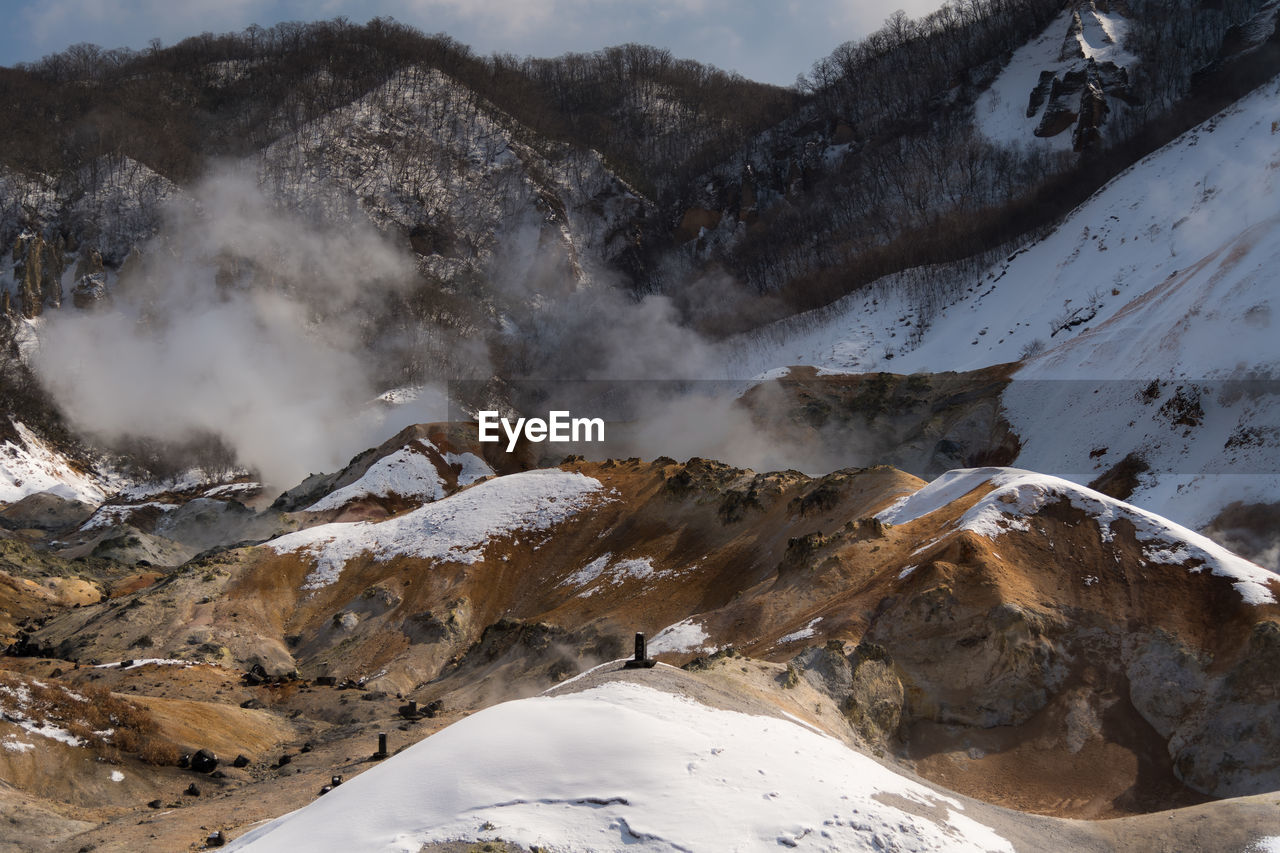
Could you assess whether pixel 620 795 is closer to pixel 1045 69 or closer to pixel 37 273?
pixel 37 273

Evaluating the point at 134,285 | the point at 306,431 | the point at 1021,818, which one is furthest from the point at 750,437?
the point at 134,285

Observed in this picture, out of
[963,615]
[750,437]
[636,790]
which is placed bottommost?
[636,790]

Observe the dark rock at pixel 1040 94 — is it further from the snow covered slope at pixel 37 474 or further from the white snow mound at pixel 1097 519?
the snow covered slope at pixel 37 474

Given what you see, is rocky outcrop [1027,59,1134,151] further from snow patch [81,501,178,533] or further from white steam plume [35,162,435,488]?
snow patch [81,501,178,533]

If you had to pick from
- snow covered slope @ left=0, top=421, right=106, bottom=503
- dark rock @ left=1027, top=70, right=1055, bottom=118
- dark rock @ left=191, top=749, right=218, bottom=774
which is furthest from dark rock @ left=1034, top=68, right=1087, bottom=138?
dark rock @ left=191, top=749, right=218, bottom=774

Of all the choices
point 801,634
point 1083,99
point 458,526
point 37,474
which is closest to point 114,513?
point 37,474

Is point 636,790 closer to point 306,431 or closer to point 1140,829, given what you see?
point 1140,829
